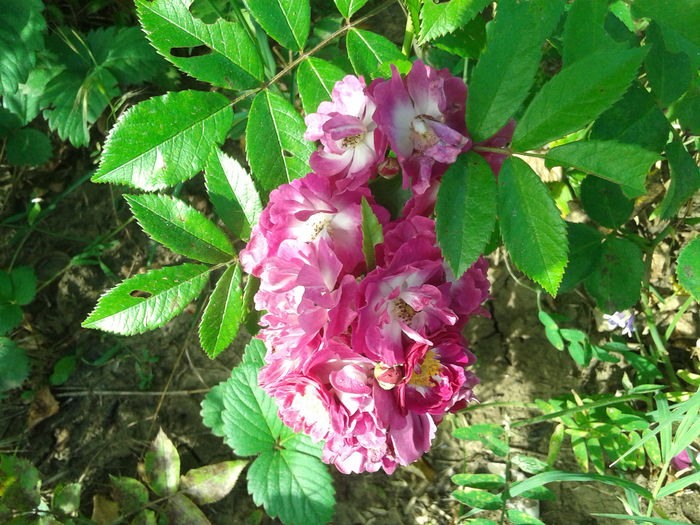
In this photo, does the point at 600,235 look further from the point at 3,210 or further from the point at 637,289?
the point at 3,210

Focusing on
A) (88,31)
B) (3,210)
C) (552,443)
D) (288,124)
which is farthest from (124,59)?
(552,443)

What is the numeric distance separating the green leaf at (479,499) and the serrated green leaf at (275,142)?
91cm

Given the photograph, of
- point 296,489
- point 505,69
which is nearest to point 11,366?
point 296,489

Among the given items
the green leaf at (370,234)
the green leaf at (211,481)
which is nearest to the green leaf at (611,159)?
the green leaf at (370,234)

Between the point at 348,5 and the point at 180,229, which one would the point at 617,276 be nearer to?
the point at 348,5

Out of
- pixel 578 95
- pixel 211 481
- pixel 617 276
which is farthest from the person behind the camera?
pixel 211 481

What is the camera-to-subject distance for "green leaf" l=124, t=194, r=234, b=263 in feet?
4.13

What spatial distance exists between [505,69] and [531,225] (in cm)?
25

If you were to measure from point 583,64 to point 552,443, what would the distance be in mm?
1224

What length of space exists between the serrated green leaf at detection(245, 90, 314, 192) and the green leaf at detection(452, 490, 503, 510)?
0.91 metres

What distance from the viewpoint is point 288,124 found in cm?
119

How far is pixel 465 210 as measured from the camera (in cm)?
91

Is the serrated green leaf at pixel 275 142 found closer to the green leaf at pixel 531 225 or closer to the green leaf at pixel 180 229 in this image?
the green leaf at pixel 180 229

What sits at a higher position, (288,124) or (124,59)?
(288,124)
